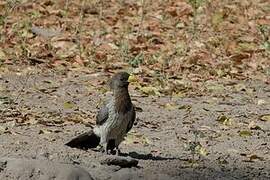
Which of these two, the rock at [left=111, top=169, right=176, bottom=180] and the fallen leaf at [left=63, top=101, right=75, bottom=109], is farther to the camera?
the fallen leaf at [left=63, top=101, right=75, bottom=109]

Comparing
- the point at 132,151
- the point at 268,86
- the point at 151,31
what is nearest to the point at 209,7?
the point at 151,31

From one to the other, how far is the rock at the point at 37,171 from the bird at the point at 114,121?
3.35 ft

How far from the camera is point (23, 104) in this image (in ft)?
30.3

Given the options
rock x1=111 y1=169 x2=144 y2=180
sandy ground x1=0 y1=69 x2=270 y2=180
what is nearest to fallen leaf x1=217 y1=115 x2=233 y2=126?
sandy ground x1=0 y1=69 x2=270 y2=180

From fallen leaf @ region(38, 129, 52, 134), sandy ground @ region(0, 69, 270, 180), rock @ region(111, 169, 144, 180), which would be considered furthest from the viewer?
fallen leaf @ region(38, 129, 52, 134)

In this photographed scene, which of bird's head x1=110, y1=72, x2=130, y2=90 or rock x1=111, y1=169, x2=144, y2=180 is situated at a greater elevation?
bird's head x1=110, y1=72, x2=130, y2=90

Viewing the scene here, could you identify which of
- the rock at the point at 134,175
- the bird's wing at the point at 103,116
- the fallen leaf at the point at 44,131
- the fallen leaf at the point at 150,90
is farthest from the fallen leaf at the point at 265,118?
the rock at the point at 134,175

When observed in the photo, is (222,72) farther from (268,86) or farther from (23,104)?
(23,104)

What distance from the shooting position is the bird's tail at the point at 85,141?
6812 millimetres

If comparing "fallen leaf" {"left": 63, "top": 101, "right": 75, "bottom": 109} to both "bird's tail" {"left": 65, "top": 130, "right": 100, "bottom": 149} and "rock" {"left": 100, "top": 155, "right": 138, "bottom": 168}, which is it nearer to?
"bird's tail" {"left": 65, "top": 130, "right": 100, "bottom": 149}

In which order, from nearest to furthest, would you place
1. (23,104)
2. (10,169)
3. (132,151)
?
(10,169) < (132,151) < (23,104)

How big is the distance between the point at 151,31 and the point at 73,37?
59.7 inches

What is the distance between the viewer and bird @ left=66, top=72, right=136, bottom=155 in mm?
6676

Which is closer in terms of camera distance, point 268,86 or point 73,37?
point 268,86
